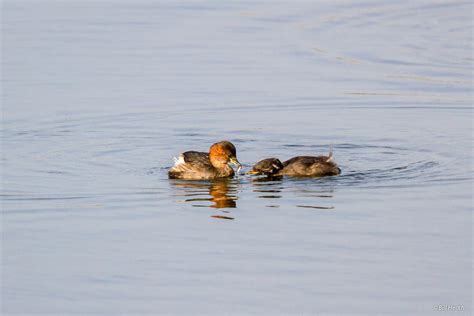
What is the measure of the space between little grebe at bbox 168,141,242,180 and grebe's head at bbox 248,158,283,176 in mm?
300

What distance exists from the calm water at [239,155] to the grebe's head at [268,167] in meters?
0.18

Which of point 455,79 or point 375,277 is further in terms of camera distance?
point 455,79

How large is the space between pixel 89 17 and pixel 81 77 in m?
6.59

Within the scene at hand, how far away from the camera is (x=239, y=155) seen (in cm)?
1585

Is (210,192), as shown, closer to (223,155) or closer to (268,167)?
(223,155)

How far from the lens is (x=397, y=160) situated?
49.0 ft

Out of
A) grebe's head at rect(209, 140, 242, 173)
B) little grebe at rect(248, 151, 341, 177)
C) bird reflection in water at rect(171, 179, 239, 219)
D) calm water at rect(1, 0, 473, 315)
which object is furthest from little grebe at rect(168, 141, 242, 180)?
little grebe at rect(248, 151, 341, 177)

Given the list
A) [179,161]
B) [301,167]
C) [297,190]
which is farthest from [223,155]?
[297,190]

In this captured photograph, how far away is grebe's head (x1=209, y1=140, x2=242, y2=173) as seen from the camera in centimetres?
1451

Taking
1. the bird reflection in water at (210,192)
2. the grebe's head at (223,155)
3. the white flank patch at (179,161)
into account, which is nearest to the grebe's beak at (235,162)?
the grebe's head at (223,155)

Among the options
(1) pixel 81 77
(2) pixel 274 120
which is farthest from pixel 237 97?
(1) pixel 81 77

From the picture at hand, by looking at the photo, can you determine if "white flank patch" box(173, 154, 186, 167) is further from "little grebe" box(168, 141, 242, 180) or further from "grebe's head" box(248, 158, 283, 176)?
"grebe's head" box(248, 158, 283, 176)

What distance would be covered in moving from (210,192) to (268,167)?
0.91m

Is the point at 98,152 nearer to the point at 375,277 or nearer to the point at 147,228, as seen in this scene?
the point at 147,228
